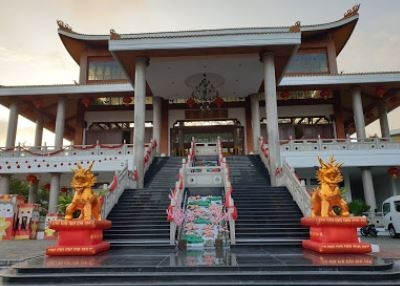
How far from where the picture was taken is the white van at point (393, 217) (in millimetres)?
13609

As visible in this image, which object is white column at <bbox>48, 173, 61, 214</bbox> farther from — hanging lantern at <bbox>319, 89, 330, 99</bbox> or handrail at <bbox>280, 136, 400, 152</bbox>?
hanging lantern at <bbox>319, 89, 330, 99</bbox>

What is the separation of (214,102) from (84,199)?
53.8 ft

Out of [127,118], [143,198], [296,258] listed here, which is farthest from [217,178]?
[127,118]

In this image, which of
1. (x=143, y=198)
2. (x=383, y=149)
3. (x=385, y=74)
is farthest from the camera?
(x=385, y=74)

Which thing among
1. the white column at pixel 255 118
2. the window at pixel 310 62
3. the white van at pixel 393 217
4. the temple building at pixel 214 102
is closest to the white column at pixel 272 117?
the temple building at pixel 214 102

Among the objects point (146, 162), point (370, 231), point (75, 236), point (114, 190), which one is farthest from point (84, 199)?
point (370, 231)

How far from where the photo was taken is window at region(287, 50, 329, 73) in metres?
23.5

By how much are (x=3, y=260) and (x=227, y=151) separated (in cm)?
1806

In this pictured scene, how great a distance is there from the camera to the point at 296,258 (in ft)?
22.8

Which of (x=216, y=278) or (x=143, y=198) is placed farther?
(x=143, y=198)

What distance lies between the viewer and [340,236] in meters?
7.73

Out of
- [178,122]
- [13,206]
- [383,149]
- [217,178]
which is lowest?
[13,206]

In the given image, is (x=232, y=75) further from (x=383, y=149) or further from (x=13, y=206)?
(x=13, y=206)

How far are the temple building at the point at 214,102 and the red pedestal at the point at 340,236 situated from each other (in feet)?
22.2
